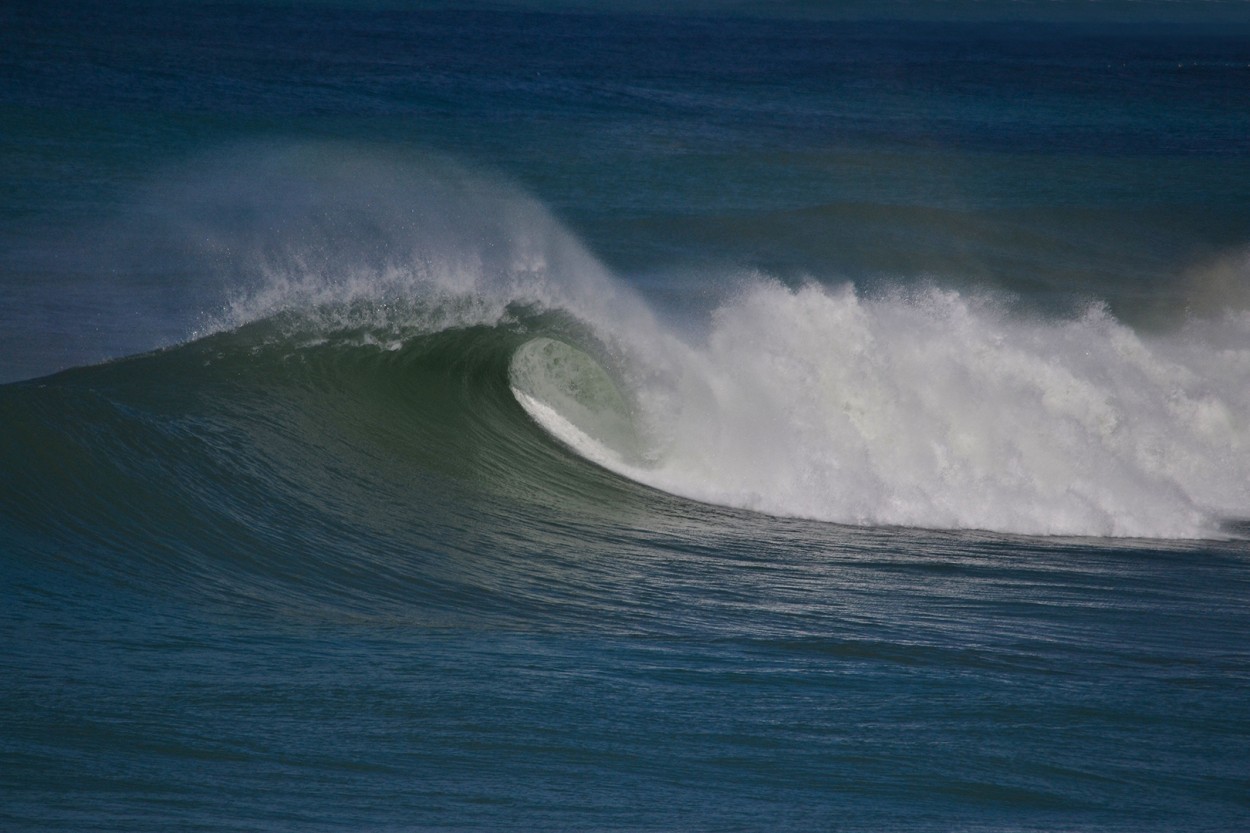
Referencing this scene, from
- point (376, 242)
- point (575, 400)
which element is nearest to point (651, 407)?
point (575, 400)

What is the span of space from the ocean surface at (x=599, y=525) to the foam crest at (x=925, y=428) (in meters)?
0.04

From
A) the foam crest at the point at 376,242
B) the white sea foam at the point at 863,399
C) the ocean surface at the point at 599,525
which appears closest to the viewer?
the ocean surface at the point at 599,525

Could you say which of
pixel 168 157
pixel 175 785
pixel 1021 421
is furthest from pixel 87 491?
pixel 168 157

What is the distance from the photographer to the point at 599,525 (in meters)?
8.64

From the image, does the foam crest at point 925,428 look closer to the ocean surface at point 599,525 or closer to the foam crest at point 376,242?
the ocean surface at point 599,525

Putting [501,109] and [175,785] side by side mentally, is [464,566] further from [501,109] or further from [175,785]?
[501,109]

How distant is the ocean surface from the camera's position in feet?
15.9

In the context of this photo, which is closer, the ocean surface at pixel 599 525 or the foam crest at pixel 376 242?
the ocean surface at pixel 599 525

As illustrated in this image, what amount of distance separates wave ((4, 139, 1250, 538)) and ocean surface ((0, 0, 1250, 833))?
0.04 metres

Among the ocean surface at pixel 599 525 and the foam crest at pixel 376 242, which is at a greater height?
the foam crest at pixel 376 242

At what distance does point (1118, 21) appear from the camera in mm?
164625

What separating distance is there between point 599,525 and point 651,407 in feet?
6.50

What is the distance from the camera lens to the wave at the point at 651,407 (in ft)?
29.8

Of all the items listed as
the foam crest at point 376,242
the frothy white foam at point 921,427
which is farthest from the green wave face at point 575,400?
the foam crest at point 376,242
